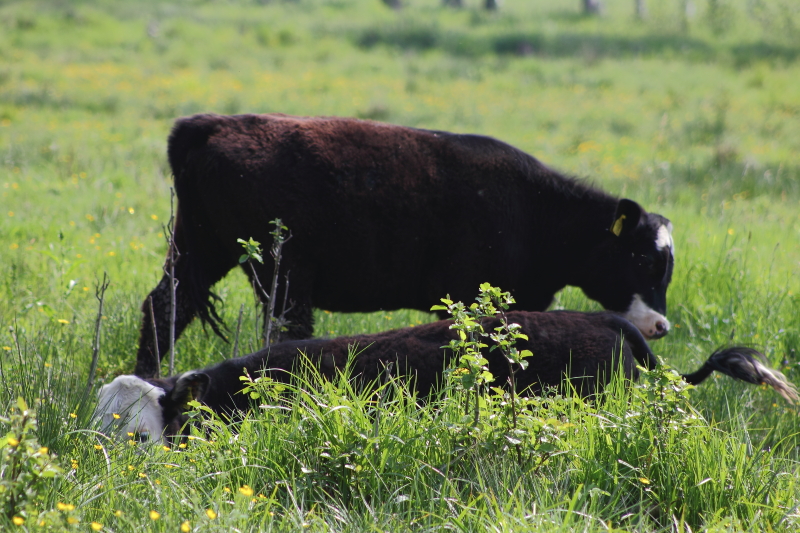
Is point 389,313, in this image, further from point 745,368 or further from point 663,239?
point 745,368

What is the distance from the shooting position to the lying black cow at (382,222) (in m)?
4.94

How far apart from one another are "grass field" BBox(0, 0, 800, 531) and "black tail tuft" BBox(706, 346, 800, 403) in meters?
0.24

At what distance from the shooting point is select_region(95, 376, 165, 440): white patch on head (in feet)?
12.4

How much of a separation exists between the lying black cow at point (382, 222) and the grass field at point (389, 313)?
0.47 metres

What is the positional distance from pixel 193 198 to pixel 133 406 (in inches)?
65.8

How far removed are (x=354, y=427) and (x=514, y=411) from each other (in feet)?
2.20

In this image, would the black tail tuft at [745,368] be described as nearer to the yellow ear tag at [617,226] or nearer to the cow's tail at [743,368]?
the cow's tail at [743,368]

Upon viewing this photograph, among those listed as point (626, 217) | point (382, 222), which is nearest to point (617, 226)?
point (626, 217)

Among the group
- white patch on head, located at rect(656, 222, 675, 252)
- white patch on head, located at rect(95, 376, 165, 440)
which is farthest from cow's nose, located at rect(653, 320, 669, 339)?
white patch on head, located at rect(95, 376, 165, 440)

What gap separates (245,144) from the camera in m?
4.96

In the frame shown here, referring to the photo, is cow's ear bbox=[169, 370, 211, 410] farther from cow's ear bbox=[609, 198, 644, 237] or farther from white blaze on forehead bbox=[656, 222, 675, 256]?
white blaze on forehead bbox=[656, 222, 675, 256]

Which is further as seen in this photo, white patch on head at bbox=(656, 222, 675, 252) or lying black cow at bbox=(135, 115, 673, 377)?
white patch on head at bbox=(656, 222, 675, 252)

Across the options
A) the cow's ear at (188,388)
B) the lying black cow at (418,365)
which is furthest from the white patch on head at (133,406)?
the cow's ear at (188,388)

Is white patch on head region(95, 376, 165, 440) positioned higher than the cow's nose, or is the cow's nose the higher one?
white patch on head region(95, 376, 165, 440)
